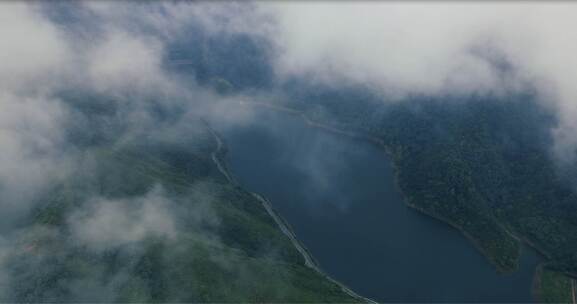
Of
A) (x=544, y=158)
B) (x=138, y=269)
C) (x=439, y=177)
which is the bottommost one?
(x=138, y=269)

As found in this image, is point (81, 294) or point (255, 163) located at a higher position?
point (255, 163)

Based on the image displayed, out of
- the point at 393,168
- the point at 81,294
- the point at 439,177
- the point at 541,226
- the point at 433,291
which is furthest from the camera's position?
the point at 393,168

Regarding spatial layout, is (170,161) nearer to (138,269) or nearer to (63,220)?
(63,220)

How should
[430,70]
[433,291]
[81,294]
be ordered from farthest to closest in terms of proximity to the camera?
[430,70], [433,291], [81,294]

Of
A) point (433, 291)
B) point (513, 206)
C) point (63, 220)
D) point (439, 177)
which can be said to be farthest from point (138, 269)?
point (513, 206)

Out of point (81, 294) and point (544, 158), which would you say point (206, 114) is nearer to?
point (81, 294)

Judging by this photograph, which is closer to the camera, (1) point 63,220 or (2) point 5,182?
(1) point 63,220
